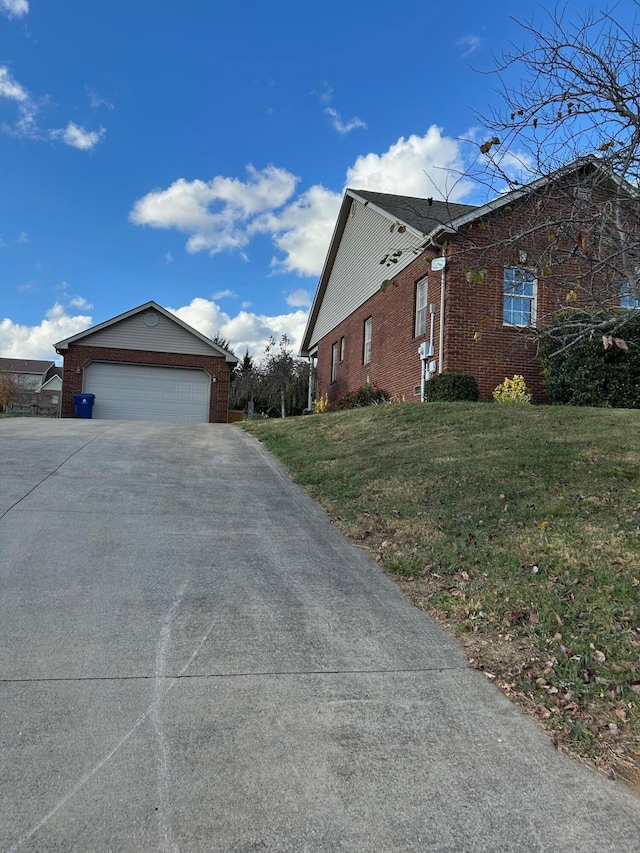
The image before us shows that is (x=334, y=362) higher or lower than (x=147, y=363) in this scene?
higher

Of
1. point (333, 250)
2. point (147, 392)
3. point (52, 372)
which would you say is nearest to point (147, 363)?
point (147, 392)

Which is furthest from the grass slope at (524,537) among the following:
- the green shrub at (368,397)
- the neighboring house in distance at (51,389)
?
the neighboring house in distance at (51,389)

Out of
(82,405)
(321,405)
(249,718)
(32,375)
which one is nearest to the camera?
(249,718)

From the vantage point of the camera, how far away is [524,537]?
5.56 meters

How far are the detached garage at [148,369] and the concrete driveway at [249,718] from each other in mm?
17007

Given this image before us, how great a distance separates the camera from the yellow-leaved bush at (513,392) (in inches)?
513

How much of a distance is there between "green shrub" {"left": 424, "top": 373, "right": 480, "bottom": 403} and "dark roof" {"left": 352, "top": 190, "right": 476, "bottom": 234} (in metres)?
3.62

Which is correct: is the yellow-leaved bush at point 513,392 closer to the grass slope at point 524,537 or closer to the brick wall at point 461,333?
the brick wall at point 461,333

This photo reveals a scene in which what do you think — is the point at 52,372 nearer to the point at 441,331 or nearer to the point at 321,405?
the point at 321,405

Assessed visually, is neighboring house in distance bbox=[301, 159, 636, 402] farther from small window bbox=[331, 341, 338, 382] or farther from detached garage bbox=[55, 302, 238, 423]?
detached garage bbox=[55, 302, 238, 423]

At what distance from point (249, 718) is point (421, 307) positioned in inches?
531

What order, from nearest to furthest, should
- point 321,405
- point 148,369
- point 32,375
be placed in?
1. point 148,369
2. point 321,405
3. point 32,375

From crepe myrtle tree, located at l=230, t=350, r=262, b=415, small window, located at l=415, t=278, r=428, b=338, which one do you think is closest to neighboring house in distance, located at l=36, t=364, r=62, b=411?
crepe myrtle tree, located at l=230, t=350, r=262, b=415

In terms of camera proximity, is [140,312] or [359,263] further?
[140,312]
